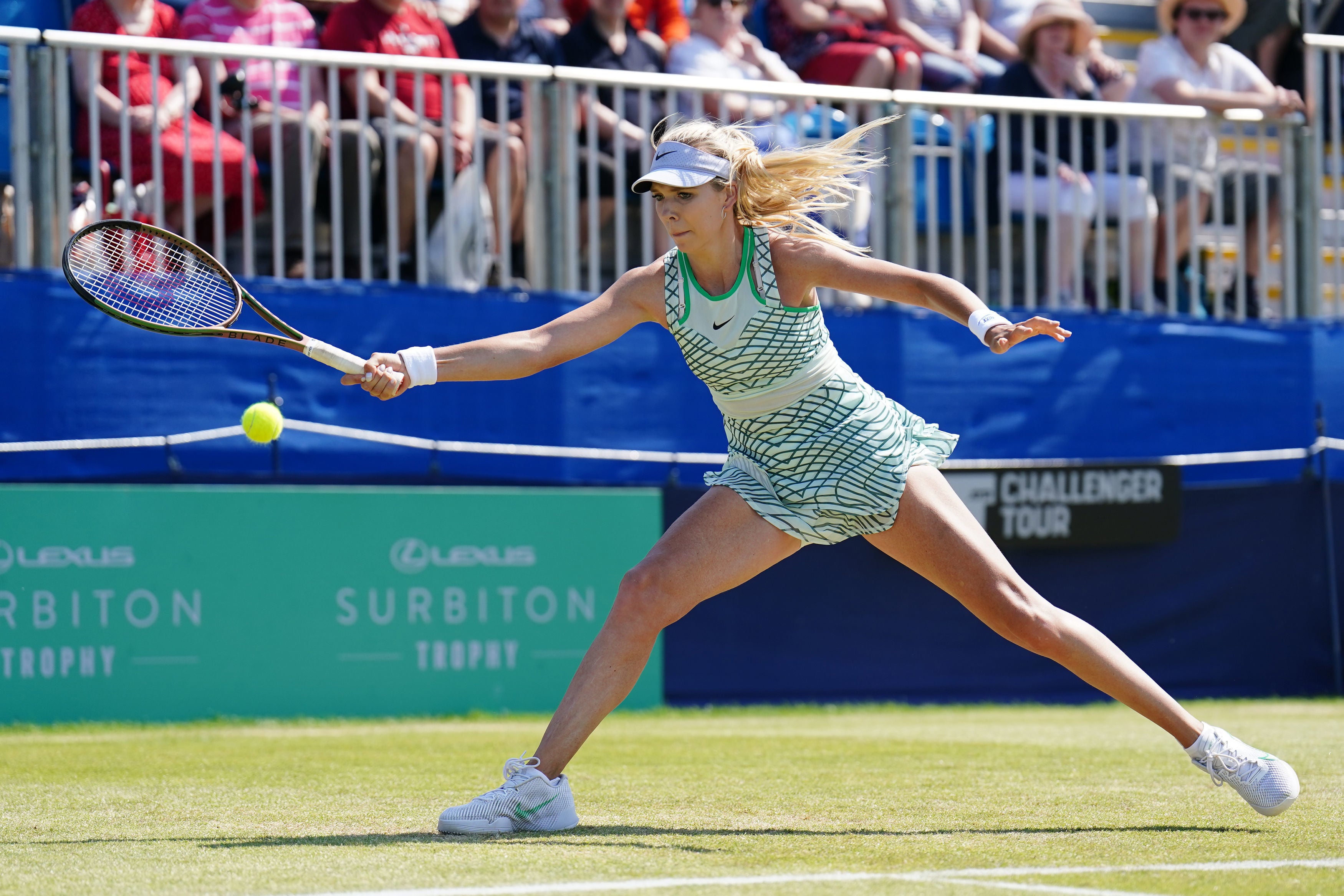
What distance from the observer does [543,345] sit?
4.79 meters

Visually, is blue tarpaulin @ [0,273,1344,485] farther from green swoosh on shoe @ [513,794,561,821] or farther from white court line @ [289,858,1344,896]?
white court line @ [289,858,1344,896]

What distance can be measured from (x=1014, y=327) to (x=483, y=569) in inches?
204

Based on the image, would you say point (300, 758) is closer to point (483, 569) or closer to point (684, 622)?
point (483, 569)

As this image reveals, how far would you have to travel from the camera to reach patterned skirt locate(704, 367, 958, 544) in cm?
471

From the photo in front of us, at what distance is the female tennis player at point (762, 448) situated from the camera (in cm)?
461

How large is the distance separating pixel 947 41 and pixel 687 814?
8.73 m

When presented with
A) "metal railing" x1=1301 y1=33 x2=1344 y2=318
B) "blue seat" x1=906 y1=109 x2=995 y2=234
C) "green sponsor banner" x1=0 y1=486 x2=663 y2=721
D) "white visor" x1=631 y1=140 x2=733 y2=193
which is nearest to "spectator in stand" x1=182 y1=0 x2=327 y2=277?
"green sponsor banner" x1=0 y1=486 x2=663 y2=721

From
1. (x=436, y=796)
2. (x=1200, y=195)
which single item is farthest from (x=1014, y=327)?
(x=1200, y=195)

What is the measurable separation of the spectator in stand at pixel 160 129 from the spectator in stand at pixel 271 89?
0.16 m

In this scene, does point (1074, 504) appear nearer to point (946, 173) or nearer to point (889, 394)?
point (889, 394)

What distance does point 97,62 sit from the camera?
29.5 ft

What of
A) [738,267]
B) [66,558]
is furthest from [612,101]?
[738,267]

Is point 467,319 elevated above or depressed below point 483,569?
above

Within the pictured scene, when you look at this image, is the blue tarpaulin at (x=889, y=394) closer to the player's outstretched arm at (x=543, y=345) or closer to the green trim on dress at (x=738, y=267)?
the player's outstretched arm at (x=543, y=345)
